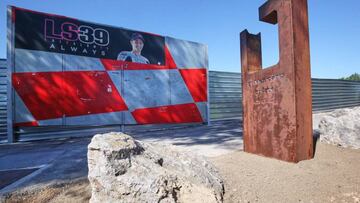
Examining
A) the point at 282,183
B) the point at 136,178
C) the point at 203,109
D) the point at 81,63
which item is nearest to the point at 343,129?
the point at 282,183

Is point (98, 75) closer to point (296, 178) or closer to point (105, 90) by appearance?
point (105, 90)

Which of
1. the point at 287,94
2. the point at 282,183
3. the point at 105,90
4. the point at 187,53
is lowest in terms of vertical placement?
the point at 282,183

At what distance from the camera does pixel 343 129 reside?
9.36 ft

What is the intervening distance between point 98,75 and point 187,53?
3361 millimetres

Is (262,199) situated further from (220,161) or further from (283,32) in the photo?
(283,32)

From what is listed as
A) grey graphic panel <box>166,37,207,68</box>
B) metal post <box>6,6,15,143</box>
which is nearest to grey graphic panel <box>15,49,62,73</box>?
metal post <box>6,6,15,143</box>

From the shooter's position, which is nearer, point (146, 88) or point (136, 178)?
point (136, 178)

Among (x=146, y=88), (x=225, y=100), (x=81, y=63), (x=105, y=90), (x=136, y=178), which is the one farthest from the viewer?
(x=225, y=100)

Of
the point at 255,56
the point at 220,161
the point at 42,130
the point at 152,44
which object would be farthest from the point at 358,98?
the point at 42,130

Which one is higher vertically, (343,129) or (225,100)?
(225,100)

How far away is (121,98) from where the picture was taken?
6.75 m

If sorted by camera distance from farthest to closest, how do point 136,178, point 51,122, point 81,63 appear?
point 81,63, point 51,122, point 136,178

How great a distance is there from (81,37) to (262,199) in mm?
6268

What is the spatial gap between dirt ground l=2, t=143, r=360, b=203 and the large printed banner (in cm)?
427
